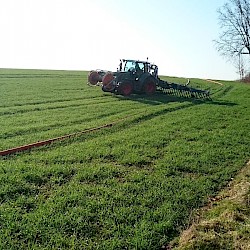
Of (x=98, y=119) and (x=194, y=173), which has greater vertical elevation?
(x=98, y=119)

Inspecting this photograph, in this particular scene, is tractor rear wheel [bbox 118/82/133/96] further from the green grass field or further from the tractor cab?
the green grass field

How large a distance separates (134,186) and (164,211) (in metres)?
1.05

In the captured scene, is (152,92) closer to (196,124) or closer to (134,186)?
(196,124)

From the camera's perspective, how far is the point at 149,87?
66.7 ft

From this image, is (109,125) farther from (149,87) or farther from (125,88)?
(149,87)

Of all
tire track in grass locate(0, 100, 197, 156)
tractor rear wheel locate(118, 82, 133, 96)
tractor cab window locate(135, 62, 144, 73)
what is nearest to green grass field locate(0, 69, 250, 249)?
tire track in grass locate(0, 100, 197, 156)

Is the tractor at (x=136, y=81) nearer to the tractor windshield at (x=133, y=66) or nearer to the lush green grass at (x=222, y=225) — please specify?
the tractor windshield at (x=133, y=66)

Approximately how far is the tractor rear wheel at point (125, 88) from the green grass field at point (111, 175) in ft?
17.2

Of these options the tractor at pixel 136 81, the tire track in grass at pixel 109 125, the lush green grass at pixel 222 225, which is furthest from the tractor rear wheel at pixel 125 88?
the lush green grass at pixel 222 225

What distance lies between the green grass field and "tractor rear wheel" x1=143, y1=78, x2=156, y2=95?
20.5ft

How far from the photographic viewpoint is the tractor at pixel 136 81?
19.3 metres

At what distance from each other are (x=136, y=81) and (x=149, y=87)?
89 centimetres

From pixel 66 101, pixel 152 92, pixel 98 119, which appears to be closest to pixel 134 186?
pixel 98 119

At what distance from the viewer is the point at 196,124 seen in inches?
494
